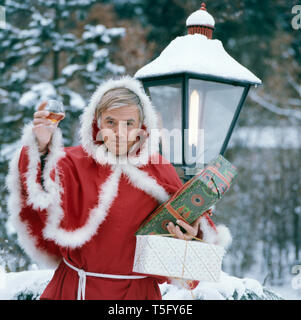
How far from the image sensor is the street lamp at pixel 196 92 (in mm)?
2375

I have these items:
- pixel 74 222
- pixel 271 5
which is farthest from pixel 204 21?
pixel 271 5

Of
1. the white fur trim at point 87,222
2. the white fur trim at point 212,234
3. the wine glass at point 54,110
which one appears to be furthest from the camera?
the white fur trim at point 212,234

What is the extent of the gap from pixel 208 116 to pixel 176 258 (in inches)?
42.4

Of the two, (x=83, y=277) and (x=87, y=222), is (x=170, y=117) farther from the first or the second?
(x=83, y=277)

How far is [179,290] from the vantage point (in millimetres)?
2824

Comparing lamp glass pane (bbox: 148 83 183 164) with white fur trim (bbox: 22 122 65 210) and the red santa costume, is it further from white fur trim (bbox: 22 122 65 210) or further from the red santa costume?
white fur trim (bbox: 22 122 65 210)

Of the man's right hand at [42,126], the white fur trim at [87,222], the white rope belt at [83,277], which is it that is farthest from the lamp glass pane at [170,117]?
the man's right hand at [42,126]

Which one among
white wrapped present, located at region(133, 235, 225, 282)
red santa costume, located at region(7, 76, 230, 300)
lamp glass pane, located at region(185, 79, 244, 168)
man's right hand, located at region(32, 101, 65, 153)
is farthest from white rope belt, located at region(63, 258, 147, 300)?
lamp glass pane, located at region(185, 79, 244, 168)

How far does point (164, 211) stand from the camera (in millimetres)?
1932

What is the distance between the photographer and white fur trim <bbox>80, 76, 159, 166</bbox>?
201cm

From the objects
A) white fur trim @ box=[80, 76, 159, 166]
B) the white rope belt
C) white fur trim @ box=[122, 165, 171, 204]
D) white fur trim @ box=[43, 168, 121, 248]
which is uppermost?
white fur trim @ box=[80, 76, 159, 166]

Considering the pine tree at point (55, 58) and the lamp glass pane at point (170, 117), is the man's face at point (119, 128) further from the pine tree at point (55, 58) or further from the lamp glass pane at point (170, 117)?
the pine tree at point (55, 58)

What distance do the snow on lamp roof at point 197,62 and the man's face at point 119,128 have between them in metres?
0.48

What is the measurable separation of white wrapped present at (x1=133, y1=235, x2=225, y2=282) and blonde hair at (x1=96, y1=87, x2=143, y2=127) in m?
0.66
